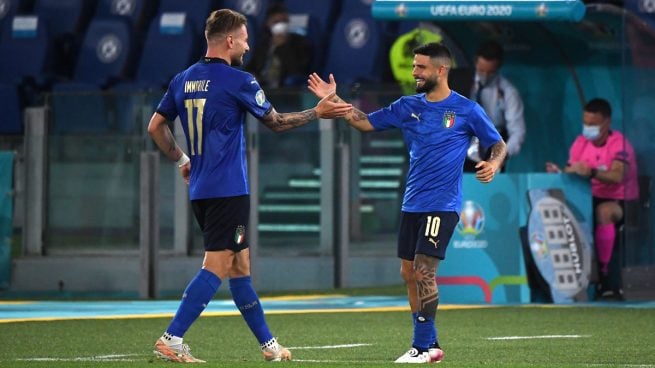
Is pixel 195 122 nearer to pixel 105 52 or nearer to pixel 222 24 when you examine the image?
pixel 222 24

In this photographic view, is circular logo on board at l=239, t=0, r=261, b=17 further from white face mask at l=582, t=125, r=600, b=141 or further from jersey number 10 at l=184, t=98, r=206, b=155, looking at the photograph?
jersey number 10 at l=184, t=98, r=206, b=155

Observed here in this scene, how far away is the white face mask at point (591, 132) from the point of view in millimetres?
15648

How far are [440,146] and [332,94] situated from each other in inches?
30.0

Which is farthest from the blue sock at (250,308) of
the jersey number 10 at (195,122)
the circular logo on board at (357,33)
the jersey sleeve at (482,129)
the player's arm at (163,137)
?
the circular logo on board at (357,33)

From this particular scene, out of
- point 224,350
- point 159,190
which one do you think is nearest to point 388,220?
point 159,190

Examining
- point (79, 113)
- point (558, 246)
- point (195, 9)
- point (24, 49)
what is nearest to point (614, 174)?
point (558, 246)

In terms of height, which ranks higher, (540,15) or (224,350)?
(540,15)

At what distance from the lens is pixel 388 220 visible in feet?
60.4

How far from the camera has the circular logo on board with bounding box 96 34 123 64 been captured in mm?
22719

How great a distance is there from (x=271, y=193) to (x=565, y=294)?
173 inches

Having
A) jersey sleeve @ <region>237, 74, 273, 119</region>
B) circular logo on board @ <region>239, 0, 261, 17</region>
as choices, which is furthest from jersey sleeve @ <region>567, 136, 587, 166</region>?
circular logo on board @ <region>239, 0, 261, 17</region>

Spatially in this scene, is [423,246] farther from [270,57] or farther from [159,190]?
[270,57]

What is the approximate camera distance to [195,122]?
9195 millimetres

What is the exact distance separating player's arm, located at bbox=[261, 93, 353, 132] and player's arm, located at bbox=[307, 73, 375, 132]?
0.22 feet
